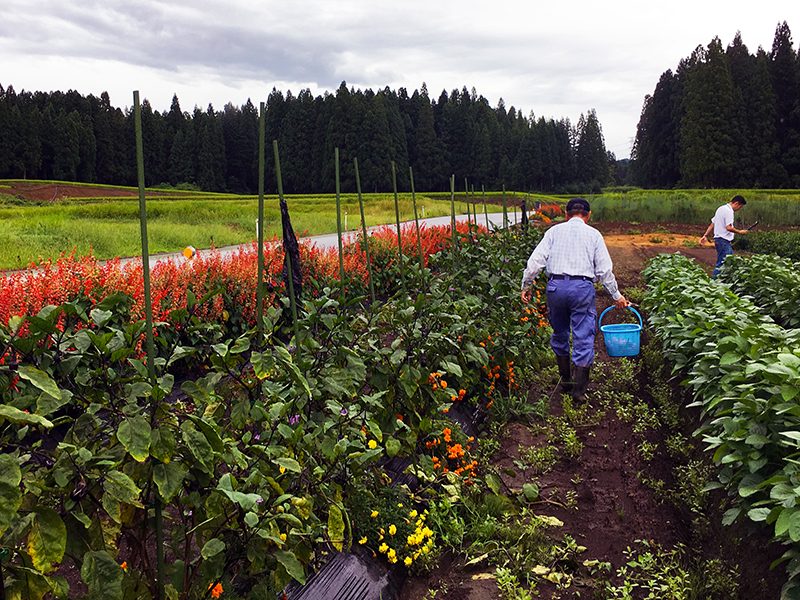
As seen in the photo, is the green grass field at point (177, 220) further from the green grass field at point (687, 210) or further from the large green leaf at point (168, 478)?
the large green leaf at point (168, 478)

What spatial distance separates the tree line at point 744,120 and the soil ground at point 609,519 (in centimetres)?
4750

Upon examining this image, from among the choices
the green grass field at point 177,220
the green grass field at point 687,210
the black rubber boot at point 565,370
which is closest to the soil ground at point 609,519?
the black rubber boot at point 565,370

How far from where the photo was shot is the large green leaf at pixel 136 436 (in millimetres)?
1454

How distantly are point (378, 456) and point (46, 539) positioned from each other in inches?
58.3

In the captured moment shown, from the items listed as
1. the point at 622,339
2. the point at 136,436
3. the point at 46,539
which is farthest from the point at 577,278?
the point at 46,539

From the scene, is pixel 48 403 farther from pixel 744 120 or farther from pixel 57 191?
pixel 744 120

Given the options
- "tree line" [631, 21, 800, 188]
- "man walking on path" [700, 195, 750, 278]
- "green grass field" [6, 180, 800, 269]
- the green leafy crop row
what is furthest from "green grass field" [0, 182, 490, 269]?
"tree line" [631, 21, 800, 188]

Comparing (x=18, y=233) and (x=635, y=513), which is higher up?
(x=18, y=233)

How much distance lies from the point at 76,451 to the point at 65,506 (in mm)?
129

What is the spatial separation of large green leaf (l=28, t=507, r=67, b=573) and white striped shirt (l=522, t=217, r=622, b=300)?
443cm

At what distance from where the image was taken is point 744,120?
151 ft

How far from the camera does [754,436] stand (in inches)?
101

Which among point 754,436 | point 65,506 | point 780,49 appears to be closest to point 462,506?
point 754,436

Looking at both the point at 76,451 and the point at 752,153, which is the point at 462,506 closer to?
the point at 76,451
